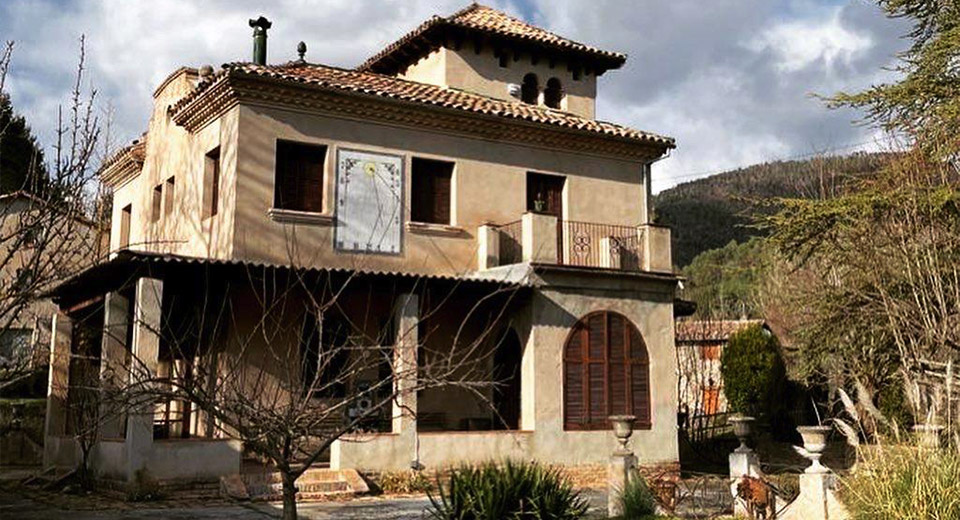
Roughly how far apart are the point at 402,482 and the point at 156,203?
30.9 ft

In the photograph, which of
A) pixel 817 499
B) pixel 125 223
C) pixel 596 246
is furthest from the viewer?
pixel 125 223

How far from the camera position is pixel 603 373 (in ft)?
58.1

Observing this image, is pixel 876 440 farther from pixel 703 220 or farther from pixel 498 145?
→ pixel 703 220

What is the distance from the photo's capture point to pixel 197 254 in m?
17.7

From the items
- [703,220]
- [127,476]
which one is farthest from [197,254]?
[703,220]

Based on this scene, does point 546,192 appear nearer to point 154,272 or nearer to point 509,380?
point 509,380

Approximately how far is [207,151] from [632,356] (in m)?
9.08

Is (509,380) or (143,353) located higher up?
(143,353)

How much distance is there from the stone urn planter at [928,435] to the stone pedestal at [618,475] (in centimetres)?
336

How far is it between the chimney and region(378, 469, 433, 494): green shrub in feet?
28.6

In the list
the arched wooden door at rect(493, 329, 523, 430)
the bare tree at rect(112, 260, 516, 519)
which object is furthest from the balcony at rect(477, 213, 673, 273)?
the arched wooden door at rect(493, 329, 523, 430)

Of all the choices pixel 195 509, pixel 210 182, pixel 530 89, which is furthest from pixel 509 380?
pixel 530 89

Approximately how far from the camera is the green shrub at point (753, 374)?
83.3 ft

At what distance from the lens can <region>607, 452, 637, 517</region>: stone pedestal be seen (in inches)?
449
